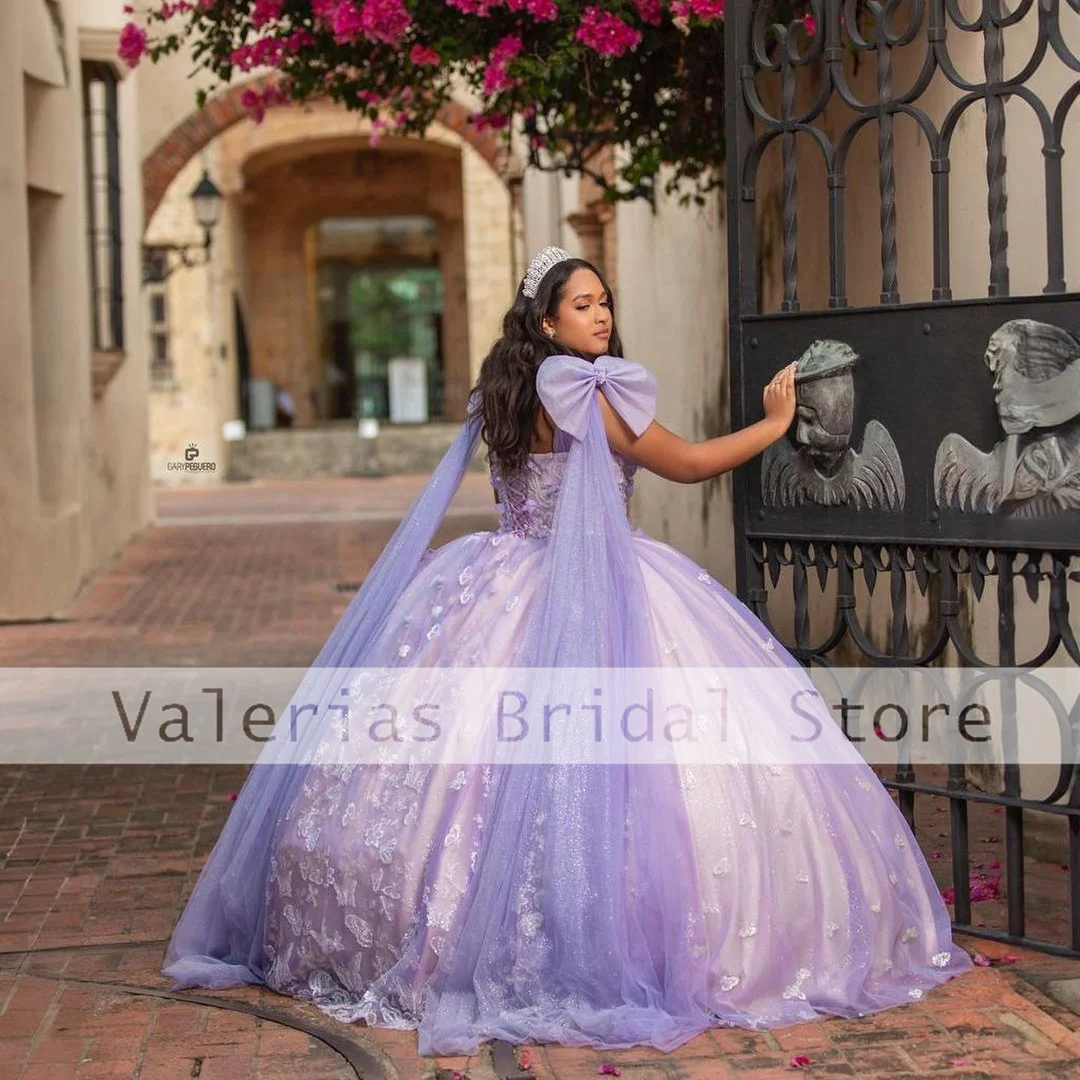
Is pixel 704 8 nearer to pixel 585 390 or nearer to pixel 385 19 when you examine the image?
pixel 385 19

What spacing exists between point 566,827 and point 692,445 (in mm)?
901

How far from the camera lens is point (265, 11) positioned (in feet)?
22.4

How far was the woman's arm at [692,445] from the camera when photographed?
4027 mm

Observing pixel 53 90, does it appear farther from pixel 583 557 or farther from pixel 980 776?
pixel 583 557

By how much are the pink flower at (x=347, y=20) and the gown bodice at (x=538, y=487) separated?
2850 millimetres

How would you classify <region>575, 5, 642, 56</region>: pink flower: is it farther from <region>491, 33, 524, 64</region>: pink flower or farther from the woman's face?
the woman's face

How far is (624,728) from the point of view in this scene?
3.70 meters

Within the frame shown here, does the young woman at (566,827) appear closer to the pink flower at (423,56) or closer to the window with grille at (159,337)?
the pink flower at (423,56)

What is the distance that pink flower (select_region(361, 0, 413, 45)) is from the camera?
643 cm

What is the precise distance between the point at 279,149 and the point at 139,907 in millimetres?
25711

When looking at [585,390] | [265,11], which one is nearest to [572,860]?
[585,390]

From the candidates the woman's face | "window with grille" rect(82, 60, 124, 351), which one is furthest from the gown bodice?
"window with grille" rect(82, 60, 124, 351)

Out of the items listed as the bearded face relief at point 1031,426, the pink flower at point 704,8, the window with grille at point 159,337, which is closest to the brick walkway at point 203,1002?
the bearded face relief at point 1031,426

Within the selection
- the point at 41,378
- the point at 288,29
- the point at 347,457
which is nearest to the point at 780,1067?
the point at 288,29
